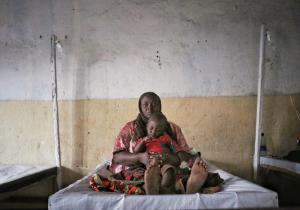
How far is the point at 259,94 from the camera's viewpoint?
3.36 metres

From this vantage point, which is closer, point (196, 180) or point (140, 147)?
point (196, 180)

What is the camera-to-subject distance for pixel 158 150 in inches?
89.6

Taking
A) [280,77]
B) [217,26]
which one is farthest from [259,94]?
[217,26]

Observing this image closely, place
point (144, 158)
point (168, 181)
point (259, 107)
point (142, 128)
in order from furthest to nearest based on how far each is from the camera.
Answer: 1. point (259, 107)
2. point (142, 128)
3. point (144, 158)
4. point (168, 181)

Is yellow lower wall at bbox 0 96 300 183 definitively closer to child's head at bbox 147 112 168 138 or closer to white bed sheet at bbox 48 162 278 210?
child's head at bbox 147 112 168 138

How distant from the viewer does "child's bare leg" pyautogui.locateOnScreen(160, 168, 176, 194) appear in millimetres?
1894

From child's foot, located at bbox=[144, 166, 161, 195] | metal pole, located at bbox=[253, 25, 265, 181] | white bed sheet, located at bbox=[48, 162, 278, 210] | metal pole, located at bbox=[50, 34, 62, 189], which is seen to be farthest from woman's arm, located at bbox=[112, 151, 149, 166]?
metal pole, located at bbox=[253, 25, 265, 181]

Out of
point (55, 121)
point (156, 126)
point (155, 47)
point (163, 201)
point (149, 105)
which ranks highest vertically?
point (155, 47)

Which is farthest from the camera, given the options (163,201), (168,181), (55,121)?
(55,121)

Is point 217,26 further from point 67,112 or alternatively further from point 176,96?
point 67,112

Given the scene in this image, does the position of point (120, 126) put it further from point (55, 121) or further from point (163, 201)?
point (163, 201)

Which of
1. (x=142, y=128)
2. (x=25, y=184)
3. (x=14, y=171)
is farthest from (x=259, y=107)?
(x=14, y=171)

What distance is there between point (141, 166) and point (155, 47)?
1623mm

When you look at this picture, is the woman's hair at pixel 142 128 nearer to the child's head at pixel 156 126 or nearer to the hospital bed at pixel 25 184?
the child's head at pixel 156 126
